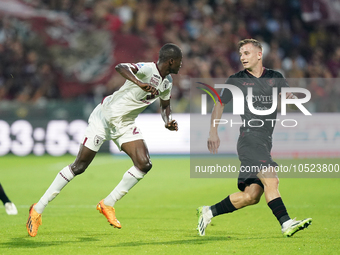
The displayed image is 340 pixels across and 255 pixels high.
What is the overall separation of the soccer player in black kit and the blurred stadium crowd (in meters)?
10.1

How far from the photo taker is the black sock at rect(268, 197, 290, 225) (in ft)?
18.0

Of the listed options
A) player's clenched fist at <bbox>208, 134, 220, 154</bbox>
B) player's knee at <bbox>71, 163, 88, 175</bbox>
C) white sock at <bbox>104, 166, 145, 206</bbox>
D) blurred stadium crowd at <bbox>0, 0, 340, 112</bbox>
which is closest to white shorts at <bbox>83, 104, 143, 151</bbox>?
player's knee at <bbox>71, 163, 88, 175</bbox>

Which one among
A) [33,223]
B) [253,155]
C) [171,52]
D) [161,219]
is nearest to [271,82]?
[253,155]

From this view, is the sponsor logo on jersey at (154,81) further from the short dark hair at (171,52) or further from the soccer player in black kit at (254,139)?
the soccer player in black kit at (254,139)

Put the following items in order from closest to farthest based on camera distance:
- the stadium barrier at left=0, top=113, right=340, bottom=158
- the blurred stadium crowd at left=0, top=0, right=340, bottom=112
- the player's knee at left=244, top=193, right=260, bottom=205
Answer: the player's knee at left=244, top=193, right=260, bottom=205 → the stadium barrier at left=0, top=113, right=340, bottom=158 → the blurred stadium crowd at left=0, top=0, right=340, bottom=112

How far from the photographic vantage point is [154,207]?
849cm

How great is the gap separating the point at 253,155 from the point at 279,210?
25.5 inches

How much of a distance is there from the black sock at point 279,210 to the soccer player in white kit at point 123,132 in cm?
152

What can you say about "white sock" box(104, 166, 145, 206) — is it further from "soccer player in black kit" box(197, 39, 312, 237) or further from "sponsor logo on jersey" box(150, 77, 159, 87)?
"sponsor logo on jersey" box(150, 77, 159, 87)

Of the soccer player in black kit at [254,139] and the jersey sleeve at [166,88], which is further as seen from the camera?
the jersey sleeve at [166,88]

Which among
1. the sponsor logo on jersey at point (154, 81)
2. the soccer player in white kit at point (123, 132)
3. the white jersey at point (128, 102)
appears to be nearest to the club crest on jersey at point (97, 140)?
the soccer player in white kit at point (123, 132)

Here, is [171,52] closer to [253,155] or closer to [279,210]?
[253,155]

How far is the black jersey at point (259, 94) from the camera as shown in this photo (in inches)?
228

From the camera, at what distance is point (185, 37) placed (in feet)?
61.3
